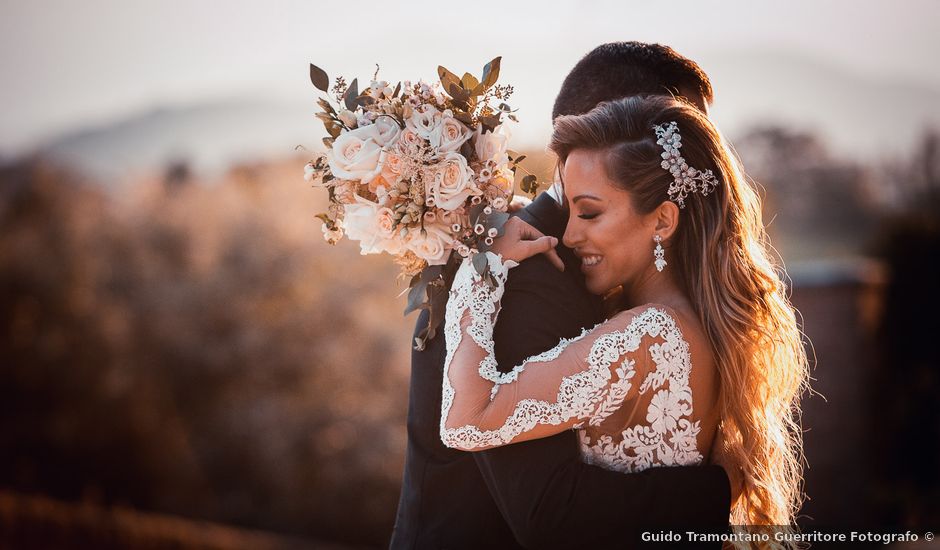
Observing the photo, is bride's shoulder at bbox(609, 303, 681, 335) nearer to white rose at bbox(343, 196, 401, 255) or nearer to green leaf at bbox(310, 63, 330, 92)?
white rose at bbox(343, 196, 401, 255)

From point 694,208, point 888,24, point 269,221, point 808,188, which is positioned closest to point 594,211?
point 694,208

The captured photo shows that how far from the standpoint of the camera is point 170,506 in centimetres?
1012

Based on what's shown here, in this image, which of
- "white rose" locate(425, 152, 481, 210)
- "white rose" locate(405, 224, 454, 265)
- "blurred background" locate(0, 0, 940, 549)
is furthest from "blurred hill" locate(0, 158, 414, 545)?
"white rose" locate(425, 152, 481, 210)

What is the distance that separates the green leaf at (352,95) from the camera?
2.50 metres

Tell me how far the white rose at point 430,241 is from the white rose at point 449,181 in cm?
8

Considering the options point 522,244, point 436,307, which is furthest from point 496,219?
point 436,307

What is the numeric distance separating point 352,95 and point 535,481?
1.25 meters

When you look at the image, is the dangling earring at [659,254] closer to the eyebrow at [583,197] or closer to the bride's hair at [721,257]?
the bride's hair at [721,257]

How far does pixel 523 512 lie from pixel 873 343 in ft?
34.7

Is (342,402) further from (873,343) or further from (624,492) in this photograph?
(624,492)

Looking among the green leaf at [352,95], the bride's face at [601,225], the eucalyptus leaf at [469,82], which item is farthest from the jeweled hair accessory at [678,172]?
the green leaf at [352,95]

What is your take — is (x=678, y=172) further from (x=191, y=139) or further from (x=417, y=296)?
(x=191, y=139)

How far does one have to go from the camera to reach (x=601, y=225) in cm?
255

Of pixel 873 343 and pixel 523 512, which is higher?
pixel 523 512
